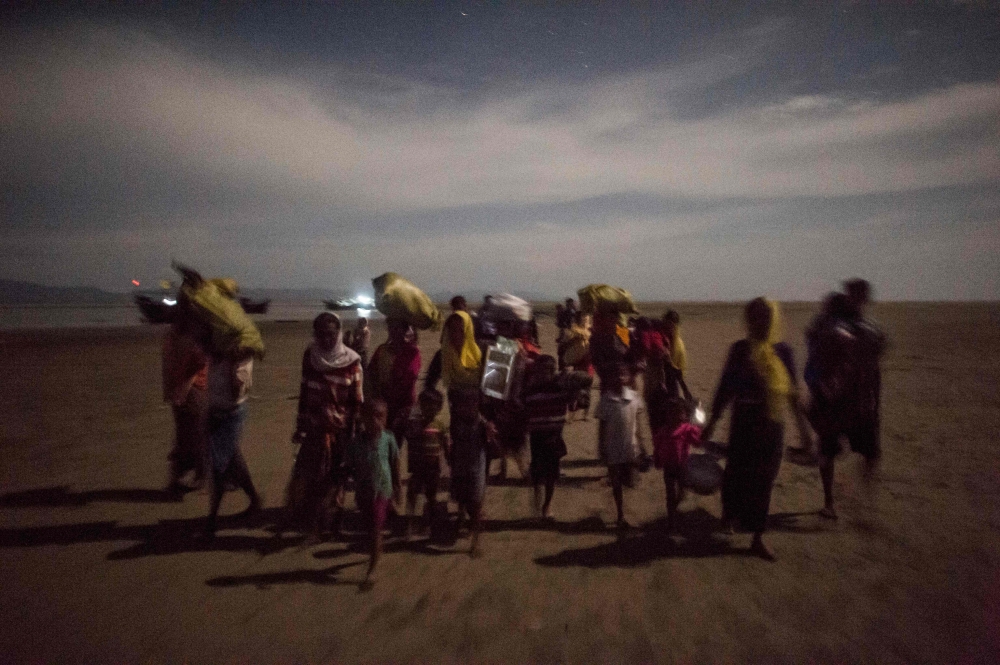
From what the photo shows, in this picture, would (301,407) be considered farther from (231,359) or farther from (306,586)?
(306,586)

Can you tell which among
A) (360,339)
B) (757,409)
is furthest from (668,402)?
(360,339)

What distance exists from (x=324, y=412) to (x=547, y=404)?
1990mm

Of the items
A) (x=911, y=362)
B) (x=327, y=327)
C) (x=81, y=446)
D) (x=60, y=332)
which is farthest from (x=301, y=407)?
(x=60, y=332)

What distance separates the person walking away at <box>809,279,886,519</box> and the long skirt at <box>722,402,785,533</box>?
974 mm

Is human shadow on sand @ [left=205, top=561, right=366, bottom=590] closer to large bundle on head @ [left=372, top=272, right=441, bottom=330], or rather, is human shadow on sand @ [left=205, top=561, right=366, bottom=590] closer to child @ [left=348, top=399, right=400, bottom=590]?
child @ [left=348, top=399, right=400, bottom=590]

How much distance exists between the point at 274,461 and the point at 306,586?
11.7 feet

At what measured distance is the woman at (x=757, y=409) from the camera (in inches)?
167

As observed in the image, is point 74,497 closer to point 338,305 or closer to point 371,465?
point 371,465

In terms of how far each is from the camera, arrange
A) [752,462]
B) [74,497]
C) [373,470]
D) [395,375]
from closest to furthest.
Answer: [373,470] → [752,462] → [395,375] → [74,497]

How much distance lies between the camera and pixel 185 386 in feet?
17.3

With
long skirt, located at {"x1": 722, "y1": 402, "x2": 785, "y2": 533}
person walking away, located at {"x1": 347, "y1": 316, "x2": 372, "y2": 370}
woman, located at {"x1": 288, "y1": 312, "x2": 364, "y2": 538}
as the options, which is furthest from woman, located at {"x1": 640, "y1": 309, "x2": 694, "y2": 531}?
person walking away, located at {"x1": 347, "y1": 316, "x2": 372, "y2": 370}

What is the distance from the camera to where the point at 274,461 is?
23.6 feet

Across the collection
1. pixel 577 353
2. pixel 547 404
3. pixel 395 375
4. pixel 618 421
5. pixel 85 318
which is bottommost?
pixel 85 318

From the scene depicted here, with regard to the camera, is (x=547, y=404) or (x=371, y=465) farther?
(x=547, y=404)
